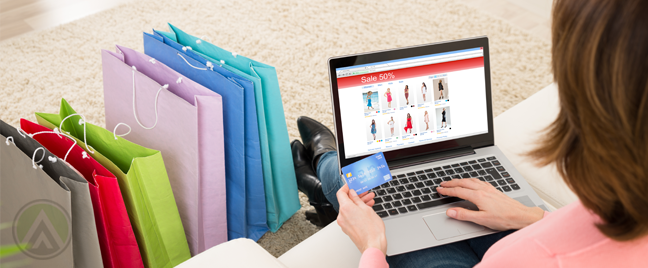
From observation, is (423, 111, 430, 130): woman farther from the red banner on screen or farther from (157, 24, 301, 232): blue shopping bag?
(157, 24, 301, 232): blue shopping bag

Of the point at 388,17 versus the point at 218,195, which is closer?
the point at 218,195

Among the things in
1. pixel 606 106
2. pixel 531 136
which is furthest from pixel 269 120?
pixel 606 106

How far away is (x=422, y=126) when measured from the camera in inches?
38.8

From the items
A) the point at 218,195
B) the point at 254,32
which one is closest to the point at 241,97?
the point at 218,195

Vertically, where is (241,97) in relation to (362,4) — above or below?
below

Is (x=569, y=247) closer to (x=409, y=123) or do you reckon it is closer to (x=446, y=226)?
(x=446, y=226)

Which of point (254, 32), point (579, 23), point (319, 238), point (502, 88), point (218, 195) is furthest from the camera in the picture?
point (254, 32)

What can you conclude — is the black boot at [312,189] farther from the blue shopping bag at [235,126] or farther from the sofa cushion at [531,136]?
the sofa cushion at [531,136]

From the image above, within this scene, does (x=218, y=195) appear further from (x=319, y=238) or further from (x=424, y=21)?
(x=424, y=21)

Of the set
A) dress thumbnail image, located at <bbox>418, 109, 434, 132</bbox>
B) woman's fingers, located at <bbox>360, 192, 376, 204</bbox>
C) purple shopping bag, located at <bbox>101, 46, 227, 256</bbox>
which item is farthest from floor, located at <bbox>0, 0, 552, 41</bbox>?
woman's fingers, located at <bbox>360, 192, 376, 204</bbox>

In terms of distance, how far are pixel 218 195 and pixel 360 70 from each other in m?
0.47

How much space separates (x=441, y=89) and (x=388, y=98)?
4.9 inches

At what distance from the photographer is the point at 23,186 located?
78cm

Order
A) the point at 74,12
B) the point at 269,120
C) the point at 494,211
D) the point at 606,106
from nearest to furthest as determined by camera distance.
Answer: the point at 606,106 → the point at 494,211 → the point at 269,120 → the point at 74,12
